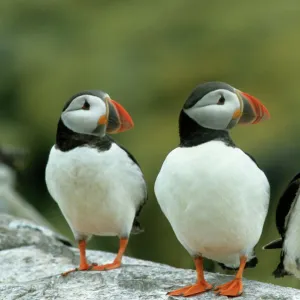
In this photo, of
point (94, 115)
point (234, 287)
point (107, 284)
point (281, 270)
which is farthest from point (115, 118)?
point (281, 270)

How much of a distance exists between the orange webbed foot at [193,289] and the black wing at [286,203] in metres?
0.37

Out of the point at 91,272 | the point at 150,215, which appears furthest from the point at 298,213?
the point at 150,215

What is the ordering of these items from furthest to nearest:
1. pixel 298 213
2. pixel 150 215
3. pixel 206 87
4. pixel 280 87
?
pixel 280 87, pixel 150 215, pixel 298 213, pixel 206 87

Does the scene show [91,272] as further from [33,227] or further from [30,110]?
[30,110]

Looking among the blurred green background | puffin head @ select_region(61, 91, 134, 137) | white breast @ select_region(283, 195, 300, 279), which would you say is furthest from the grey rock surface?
the blurred green background

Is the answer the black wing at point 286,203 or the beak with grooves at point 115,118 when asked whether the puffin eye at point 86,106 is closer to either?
the beak with grooves at point 115,118

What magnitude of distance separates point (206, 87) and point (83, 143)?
1.69ft

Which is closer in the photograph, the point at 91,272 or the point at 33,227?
the point at 91,272

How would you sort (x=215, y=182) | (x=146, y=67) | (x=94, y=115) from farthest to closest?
(x=146, y=67) → (x=94, y=115) → (x=215, y=182)

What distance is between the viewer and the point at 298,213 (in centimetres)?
258

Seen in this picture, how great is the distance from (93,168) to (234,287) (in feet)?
2.07

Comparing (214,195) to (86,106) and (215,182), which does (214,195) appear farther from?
(86,106)

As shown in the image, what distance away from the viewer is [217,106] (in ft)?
7.69

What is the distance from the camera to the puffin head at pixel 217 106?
234cm
